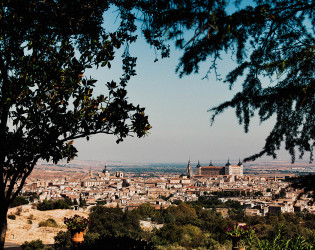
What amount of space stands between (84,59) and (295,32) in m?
2.84

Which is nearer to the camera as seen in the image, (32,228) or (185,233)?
(185,233)

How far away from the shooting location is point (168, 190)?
107 m

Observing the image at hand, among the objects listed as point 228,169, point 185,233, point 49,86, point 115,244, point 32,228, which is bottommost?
point 228,169

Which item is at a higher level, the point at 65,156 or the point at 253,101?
the point at 253,101

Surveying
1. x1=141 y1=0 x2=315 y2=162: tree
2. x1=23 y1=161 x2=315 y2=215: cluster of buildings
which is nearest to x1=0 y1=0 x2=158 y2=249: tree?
x1=141 y1=0 x2=315 y2=162: tree

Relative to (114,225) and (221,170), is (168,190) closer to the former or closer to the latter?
(221,170)

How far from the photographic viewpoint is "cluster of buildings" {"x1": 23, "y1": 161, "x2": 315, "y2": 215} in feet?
234

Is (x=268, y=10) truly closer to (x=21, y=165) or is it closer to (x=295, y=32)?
(x=295, y=32)

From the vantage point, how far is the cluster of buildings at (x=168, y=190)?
71.2 meters

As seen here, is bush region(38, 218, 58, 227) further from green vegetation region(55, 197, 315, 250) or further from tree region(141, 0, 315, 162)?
tree region(141, 0, 315, 162)

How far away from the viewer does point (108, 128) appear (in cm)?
460

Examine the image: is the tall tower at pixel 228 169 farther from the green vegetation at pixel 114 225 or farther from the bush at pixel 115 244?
the bush at pixel 115 244

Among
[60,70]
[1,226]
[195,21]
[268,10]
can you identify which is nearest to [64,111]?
[60,70]

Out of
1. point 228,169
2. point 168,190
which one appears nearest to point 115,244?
point 168,190
